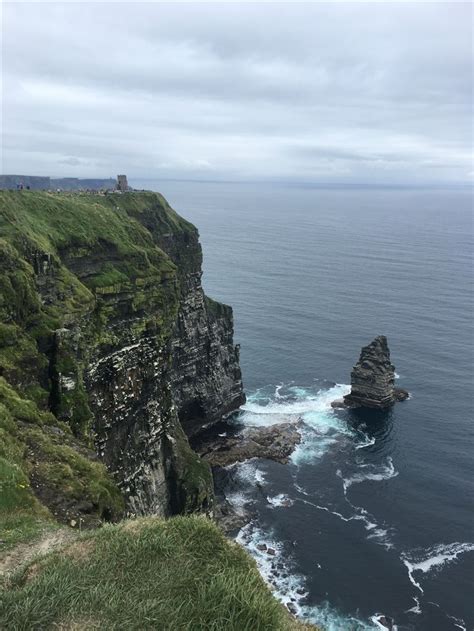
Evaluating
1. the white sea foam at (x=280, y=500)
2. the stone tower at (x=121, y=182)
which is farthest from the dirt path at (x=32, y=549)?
the stone tower at (x=121, y=182)

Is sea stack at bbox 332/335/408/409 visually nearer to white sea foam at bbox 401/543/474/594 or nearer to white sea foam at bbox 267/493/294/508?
white sea foam at bbox 267/493/294/508

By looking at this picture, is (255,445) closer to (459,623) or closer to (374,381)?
(374,381)

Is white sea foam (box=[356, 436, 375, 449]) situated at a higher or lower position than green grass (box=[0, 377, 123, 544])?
lower

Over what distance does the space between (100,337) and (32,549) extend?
31.9 m

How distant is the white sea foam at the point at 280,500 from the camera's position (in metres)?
75.2

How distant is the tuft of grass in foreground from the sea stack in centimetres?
8592

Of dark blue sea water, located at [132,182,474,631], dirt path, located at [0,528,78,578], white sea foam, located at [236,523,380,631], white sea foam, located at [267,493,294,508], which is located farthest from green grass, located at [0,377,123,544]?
white sea foam, located at [267,493,294,508]

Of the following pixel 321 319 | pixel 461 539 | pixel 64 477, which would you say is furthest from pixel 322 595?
pixel 321 319

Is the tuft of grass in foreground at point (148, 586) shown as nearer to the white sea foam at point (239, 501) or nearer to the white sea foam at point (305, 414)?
the white sea foam at point (239, 501)

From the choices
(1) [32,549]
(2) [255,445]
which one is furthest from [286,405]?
(1) [32,549]

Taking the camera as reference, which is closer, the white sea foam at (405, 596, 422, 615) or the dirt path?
the dirt path

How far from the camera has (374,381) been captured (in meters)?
103

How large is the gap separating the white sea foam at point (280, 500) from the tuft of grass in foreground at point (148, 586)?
187ft

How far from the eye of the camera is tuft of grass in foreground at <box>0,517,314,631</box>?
1648 cm
